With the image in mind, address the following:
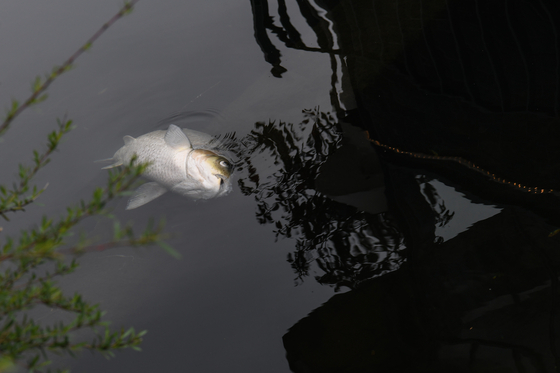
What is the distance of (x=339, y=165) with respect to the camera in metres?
3.21

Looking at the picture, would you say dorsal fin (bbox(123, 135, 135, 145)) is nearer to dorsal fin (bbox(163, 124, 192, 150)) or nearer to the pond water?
the pond water

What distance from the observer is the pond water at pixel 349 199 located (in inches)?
96.1

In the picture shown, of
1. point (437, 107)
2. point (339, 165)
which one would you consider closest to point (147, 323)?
point (339, 165)

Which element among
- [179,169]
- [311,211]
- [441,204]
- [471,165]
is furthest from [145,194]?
[471,165]

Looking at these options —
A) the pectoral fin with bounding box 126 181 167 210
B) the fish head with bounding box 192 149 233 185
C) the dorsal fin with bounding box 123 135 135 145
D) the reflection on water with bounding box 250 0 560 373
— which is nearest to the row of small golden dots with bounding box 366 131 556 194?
the reflection on water with bounding box 250 0 560 373

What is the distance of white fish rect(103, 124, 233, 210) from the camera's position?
299 cm

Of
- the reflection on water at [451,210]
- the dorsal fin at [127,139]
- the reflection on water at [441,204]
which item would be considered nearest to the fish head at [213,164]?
the reflection on water at [441,204]

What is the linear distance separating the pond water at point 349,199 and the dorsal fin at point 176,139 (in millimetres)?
460

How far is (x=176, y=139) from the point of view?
313 cm

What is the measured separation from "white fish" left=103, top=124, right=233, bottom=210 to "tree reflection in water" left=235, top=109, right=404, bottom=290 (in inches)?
10.0

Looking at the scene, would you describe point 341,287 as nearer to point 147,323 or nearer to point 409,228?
point 409,228

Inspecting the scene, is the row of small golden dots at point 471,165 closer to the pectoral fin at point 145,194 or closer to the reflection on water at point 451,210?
the reflection on water at point 451,210

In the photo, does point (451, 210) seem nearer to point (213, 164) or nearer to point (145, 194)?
point (213, 164)

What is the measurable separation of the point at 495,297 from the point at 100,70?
4.33 m
